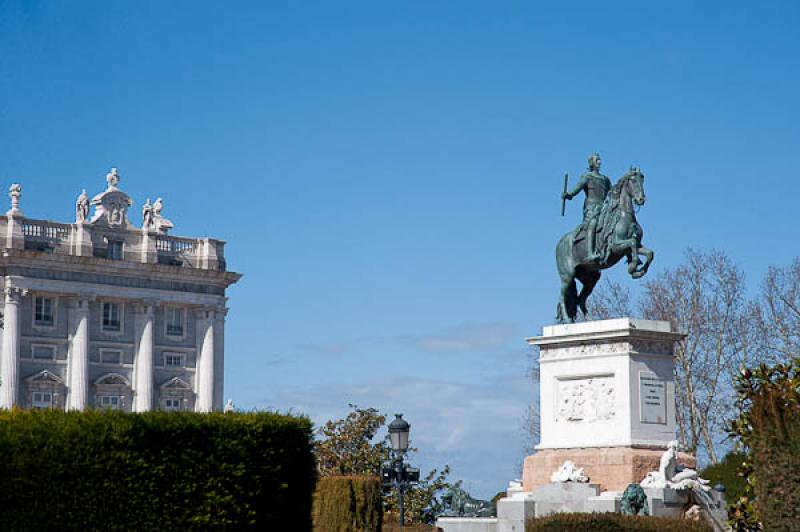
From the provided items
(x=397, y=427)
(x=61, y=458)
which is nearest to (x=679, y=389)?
(x=397, y=427)

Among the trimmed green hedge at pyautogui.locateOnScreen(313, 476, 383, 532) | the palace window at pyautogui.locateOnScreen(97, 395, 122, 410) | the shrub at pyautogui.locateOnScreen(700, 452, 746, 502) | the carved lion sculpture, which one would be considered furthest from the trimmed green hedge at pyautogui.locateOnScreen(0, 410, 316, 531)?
the palace window at pyautogui.locateOnScreen(97, 395, 122, 410)

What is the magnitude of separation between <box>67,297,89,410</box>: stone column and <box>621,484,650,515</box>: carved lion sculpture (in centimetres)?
5824

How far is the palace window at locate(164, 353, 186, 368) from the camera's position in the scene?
Result: 8191cm

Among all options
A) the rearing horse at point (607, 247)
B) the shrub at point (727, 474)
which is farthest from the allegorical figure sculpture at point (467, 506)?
the shrub at point (727, 474)

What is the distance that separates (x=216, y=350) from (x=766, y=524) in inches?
2780

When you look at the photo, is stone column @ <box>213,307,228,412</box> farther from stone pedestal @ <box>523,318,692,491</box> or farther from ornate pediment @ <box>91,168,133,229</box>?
stone pedestal @ <box>523,318,692,491</box>

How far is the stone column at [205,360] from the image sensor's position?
3223 inches

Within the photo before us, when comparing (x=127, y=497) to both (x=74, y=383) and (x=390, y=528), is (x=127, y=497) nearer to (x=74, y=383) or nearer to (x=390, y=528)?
(x=390, y=528)

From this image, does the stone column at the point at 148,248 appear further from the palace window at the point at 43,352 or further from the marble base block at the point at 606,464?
the marble base block at the point at 606,464

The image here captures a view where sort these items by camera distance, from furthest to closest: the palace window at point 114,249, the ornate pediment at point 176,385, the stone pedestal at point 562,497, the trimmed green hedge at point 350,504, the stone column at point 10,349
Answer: the palace window at point 114,249, the ornate pediment at point 176,385, the stone column at point 10,349, the trimmed green hedge at point 350,504, the stone pedestal at point 562,497

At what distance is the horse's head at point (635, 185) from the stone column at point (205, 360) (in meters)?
59.2

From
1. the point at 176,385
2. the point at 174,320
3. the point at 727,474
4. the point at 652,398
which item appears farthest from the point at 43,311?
the point at 652,398

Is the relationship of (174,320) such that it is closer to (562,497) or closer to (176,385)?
(176,385)

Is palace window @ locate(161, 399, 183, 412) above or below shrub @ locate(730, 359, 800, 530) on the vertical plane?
above
